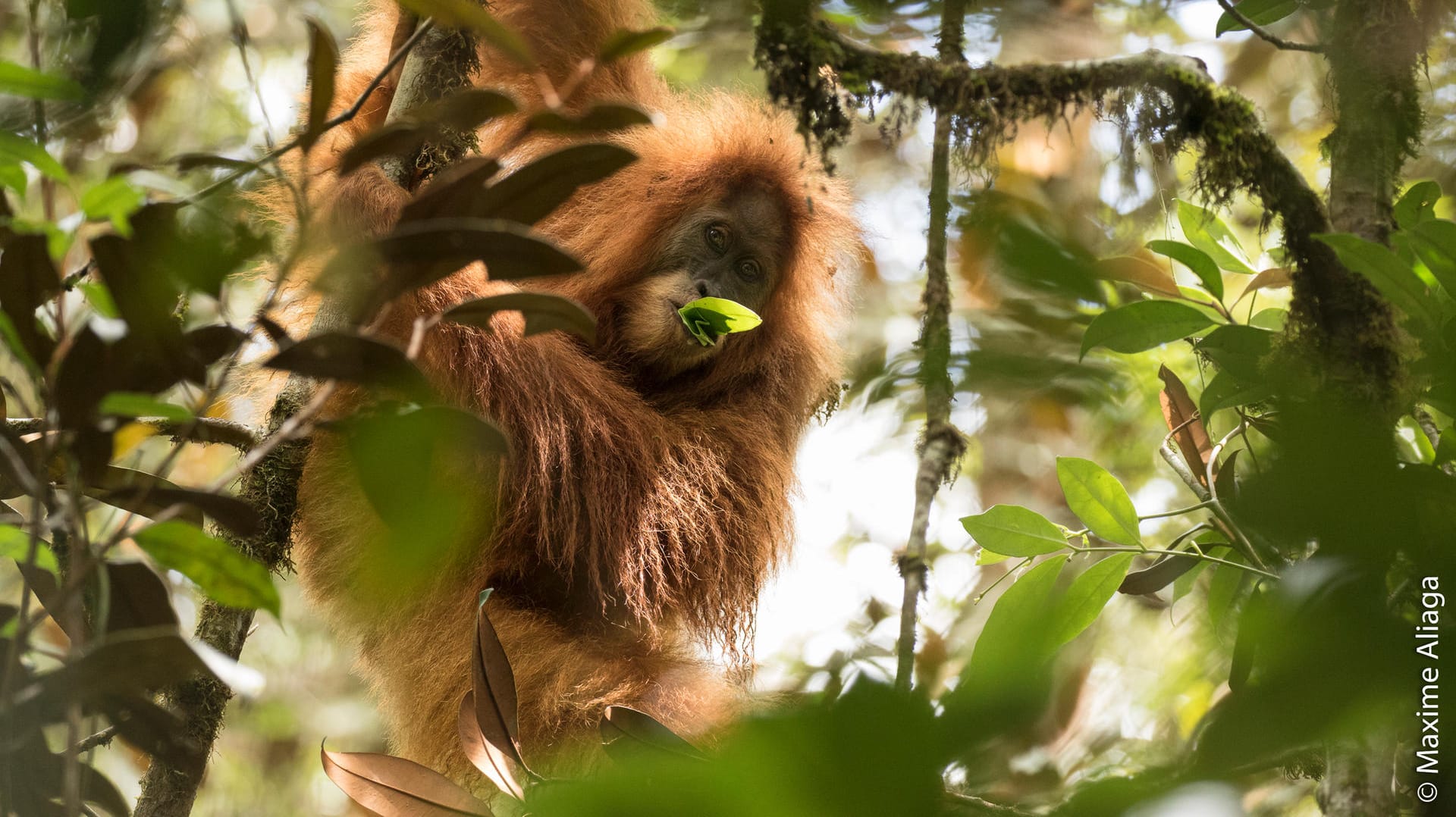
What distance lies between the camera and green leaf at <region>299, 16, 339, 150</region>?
5.56 feet

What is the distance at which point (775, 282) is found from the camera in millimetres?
4207

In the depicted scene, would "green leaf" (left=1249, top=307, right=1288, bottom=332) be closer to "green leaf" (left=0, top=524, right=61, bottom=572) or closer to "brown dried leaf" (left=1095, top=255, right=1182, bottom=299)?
"brown dried leaf" (left=1095, top=255, right=1182, bottom=299)

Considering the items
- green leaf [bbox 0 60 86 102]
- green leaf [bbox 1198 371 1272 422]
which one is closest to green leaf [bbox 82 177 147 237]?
green leaf [bbox 0 60 86 102]

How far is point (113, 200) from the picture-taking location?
1454 mm

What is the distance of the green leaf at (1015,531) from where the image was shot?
2.45 metres

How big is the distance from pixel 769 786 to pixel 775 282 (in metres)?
3.70

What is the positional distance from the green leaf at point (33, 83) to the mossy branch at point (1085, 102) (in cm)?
175

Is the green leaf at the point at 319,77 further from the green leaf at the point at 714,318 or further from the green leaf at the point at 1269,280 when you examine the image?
the green leaf at the point at 1269,280

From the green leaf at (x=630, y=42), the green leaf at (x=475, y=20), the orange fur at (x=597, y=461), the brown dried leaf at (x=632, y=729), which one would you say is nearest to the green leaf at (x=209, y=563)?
the brown dried leaf at (x=632, y=729)

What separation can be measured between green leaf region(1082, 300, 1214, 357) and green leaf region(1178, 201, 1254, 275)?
46 centimetres

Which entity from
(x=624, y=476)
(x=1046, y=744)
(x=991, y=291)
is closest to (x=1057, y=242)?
(x=991, y=291)

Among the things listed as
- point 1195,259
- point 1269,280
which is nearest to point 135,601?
point 1195,259

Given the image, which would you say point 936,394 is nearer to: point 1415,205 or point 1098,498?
point 1098,498

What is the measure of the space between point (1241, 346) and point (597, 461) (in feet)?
6.01
